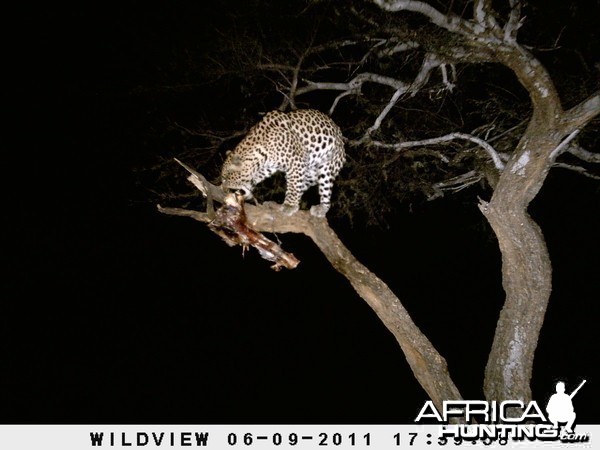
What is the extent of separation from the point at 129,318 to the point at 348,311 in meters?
4.98

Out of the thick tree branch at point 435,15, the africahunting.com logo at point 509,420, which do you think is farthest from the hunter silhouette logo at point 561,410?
the thick tree branch at point 435,15

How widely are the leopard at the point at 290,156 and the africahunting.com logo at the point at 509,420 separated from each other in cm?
211

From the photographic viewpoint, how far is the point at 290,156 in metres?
6.34

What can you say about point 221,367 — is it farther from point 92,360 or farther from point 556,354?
point 556,354

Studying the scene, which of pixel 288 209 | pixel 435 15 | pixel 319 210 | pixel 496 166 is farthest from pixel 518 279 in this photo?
pixel 435 15

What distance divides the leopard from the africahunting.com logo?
83.2 inches

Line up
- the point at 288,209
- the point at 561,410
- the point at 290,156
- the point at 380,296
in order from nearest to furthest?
the point at 561,410 < the point at 380,296 < the point at 288,209 < the point at 290,156

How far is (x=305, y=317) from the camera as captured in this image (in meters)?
15.2

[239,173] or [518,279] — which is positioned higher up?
[239,173]

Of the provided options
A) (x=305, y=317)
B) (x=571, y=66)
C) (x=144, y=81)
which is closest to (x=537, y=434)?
(x=571, y=66)

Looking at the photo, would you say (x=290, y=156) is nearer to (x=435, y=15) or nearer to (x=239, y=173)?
(x=239, y=173)

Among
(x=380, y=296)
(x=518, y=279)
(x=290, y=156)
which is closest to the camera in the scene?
(x=518, y=279)

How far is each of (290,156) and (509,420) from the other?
307 cm

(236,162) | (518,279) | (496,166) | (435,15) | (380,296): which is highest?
(236,162)
